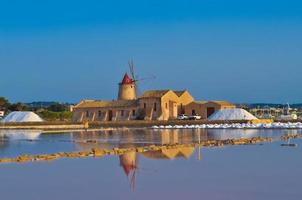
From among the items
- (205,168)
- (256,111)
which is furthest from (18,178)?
(256,111)

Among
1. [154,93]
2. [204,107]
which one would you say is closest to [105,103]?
[154,93]

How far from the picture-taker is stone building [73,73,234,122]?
38312 millimetres

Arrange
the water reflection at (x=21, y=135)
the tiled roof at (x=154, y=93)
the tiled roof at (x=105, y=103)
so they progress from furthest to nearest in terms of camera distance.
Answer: the tiled roof at (x=105, y=103) → the tiled roof at (x=154, y=93) → the water reflection at (x=21, y=135)

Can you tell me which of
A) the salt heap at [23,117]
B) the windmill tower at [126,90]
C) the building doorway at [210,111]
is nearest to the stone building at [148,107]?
the building doorway at [210,111]

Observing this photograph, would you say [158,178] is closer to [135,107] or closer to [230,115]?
[230,115]

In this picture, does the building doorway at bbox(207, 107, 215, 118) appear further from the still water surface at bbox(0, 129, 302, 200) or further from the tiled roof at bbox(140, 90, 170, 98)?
the still water surface at bbox(0, 129, 302, 200)

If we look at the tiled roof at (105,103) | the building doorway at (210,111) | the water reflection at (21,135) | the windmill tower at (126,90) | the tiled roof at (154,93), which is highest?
the windmill tower at (126,90)

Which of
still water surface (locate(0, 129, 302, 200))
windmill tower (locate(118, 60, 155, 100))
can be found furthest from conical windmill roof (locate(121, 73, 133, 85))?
still water surface (locate(0, 129, 302, 200))

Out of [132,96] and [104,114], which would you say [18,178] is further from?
[132,96]

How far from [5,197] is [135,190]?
1545 millimetres

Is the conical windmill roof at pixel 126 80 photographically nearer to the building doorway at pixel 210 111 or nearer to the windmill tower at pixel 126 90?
the windmill tower at pixel 126 90

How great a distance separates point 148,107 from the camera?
3847cm

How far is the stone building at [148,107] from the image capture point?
38.3m

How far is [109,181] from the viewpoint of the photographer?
8.03 meters
